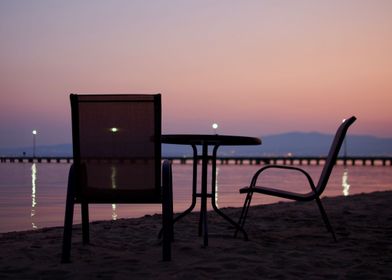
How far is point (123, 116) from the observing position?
3541 mm

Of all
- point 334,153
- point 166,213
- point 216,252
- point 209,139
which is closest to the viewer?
point 166,213

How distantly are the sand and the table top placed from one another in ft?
2.44

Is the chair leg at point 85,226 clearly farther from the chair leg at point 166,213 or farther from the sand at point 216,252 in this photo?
the chair leg at point 166,213

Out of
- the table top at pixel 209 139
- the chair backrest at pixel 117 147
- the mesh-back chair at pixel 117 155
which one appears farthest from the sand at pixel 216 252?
the table top at pixel 209 139

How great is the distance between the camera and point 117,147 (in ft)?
11.8

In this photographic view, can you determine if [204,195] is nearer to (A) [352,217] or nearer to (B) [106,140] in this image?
(B) [106,140]

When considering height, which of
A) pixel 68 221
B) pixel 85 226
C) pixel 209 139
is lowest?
pixel 85 226

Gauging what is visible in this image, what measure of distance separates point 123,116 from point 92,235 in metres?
1.63

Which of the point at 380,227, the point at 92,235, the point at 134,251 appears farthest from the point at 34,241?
the point at 380,227

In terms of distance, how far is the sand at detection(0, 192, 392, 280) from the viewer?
Answer: 3.26 metres

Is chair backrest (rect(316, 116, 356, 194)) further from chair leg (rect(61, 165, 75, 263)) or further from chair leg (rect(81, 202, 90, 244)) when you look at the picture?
chair leg (rect(61, 165, 75, 263))

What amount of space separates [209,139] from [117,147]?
0.83m

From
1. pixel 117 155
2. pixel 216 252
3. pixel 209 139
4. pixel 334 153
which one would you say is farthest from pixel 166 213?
pixel 334 153

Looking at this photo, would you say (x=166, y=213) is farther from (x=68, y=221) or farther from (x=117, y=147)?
(x=68, y=221)
